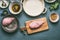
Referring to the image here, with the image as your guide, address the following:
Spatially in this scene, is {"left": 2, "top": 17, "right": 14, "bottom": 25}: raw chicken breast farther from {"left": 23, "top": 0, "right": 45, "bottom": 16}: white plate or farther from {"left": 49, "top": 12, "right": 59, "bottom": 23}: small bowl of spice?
{"left": 49, "top": 12, "right": 59, "bottom": 23}: small bowl of spice

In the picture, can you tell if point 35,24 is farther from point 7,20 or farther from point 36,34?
point 7,20

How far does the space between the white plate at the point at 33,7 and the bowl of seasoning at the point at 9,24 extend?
14cm

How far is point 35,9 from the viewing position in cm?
183

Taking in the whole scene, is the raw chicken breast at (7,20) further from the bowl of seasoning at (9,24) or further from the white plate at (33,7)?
the white plate at (33,7)

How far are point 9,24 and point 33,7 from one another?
0.86 ft

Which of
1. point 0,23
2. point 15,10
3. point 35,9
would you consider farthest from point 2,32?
point 35,9

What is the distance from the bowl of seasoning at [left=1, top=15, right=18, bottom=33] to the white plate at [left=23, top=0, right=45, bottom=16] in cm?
14

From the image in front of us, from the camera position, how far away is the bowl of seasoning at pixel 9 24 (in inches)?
70.0

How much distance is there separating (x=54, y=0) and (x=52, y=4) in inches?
1.6

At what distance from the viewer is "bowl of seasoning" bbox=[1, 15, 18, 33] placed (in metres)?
1.78

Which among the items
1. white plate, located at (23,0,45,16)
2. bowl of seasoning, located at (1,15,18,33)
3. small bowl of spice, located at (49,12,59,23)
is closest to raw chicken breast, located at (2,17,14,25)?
bowl of seasoning, located at (1,15,18,33)

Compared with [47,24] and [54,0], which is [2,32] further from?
[54,0]

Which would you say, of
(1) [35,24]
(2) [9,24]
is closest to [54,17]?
(1) [35,24]

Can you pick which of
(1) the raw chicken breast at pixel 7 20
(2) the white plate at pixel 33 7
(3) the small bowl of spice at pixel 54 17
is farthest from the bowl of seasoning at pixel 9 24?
(3) the small bowl of spice at pixel 54 17
